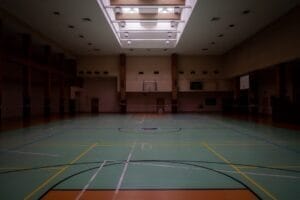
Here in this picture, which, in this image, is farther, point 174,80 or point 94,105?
point 94,105

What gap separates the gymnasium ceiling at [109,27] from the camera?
48.6 feet

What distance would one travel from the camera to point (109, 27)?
64.1ft

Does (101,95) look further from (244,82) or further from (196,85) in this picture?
(244,82)

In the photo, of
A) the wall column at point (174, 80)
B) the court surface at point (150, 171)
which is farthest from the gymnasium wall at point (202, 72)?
the court surface at point (150, 171)

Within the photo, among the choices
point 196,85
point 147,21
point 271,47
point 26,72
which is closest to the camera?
point 271,47

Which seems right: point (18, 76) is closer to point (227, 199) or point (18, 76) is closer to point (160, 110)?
point (160, 110)

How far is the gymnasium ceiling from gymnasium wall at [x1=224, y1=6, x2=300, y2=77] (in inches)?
22.7

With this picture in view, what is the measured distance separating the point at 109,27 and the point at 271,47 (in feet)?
40.6

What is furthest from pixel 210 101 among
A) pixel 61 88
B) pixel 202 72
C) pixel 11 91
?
pixel 11 91

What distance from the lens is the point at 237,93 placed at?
1113 inches

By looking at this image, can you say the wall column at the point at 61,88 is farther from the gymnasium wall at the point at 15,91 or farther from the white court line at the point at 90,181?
the white court line at the point at 90,181

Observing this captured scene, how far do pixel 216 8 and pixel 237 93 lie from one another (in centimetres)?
1487

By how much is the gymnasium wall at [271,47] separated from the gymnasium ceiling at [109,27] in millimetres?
576

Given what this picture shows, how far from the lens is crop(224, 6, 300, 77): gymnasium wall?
15.5m
